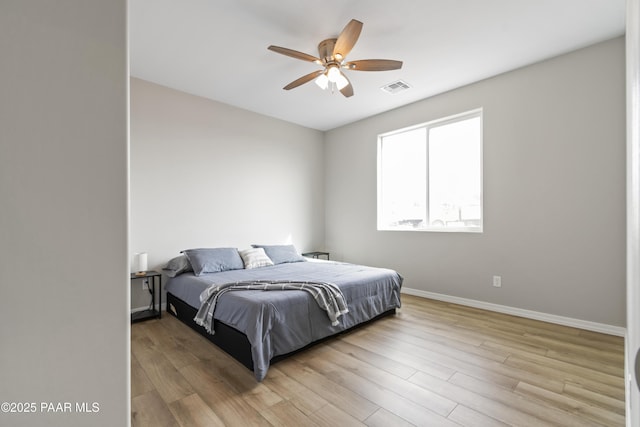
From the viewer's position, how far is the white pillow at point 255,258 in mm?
3824

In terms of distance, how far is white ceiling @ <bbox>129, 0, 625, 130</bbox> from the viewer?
7.50ft

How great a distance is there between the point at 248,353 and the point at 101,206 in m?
1.75

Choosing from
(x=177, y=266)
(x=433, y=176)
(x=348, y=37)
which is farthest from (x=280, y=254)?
(x=348, y=37)

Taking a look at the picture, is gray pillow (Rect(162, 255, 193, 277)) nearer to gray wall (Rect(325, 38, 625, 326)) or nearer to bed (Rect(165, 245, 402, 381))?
bed (Rect(165, 245, 402, 381))

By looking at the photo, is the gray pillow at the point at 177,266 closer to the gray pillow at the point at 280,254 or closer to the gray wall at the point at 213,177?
the gray wall at the point at 213,177

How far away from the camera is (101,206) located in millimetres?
723

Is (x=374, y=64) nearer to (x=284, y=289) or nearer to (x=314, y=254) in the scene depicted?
(x=284, y=289)

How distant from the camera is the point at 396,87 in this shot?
3.66 meters

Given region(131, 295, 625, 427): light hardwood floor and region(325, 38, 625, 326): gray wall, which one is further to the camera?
region(325, 38, 625, 326): gray wall

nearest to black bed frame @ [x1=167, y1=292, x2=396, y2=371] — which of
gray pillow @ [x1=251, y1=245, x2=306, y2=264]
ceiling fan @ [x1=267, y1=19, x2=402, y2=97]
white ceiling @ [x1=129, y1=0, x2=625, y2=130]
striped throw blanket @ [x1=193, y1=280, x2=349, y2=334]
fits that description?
striped throw blanket @ [x1=193, y1=280, x2=349, y2=334]

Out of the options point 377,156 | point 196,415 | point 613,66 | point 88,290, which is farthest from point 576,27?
point 196,415

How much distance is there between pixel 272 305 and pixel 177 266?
6.09 ft

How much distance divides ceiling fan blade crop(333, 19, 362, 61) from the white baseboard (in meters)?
3.24

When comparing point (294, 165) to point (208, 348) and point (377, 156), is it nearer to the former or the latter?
point (377, 156)
